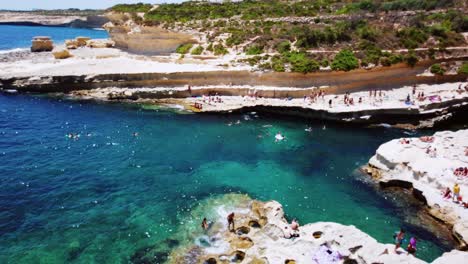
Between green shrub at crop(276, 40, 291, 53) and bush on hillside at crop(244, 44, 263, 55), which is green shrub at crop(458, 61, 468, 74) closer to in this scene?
green shrub at crop(276, 40, 291, 53)

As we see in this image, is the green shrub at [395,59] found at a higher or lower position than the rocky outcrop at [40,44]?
lower

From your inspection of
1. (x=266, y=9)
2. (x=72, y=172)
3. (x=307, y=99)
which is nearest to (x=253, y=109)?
(x=307, y=99)

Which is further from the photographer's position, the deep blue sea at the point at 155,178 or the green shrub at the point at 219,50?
the green shrub at the point at 219,50

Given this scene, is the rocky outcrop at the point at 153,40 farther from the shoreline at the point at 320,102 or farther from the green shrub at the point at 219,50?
the shoreline at the point at 320,102

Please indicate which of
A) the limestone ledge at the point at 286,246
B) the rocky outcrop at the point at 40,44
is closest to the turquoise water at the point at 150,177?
the limestone ledge at the point at 286,246

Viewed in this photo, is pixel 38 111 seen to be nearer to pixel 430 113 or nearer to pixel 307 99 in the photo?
pixel 307 99

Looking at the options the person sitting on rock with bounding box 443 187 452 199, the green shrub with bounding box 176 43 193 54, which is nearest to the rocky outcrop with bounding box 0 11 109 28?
the green shrub with bounding box 176 43 193 54

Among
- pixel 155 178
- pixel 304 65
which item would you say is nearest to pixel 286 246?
pixel 155 178
